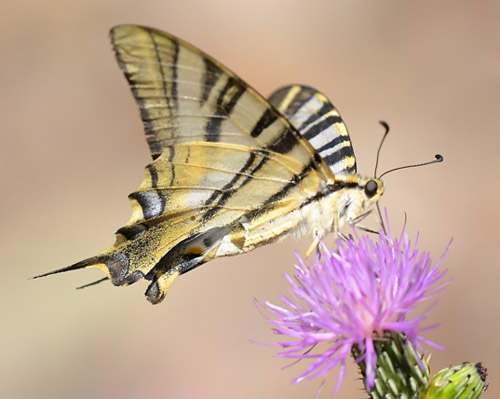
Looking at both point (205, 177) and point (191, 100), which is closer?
point (191, 100)

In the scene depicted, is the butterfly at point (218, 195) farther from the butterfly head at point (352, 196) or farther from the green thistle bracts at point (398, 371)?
the green thistle bracts at point (398, 371)

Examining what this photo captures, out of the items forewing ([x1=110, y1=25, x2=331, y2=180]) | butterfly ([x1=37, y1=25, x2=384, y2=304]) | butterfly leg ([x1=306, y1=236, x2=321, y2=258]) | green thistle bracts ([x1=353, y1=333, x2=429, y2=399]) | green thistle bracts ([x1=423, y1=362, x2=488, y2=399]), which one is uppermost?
forewing ([x1=110, y1=25, x2=331, y2=180])

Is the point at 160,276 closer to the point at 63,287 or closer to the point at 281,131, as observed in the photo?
the point at 281,131

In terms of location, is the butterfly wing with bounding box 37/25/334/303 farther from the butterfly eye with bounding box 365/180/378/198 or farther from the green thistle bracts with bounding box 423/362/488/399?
the green thistle bracts with bounding box 423/362/488/399

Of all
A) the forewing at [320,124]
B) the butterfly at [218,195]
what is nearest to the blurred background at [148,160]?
the forewing at [320,124]

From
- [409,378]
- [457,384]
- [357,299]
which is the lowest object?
[457,384]

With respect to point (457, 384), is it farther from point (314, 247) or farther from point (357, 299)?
point (314, 247)

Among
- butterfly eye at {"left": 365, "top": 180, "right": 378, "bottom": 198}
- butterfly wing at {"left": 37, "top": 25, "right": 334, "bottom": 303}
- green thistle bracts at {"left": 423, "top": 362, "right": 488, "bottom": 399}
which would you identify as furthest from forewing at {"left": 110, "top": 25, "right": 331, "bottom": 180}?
green thistle bracts at {"left": 423, "top": 362, "right": 488, "bottom": 399}

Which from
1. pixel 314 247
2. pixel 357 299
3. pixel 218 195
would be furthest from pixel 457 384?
pixel 218 195
